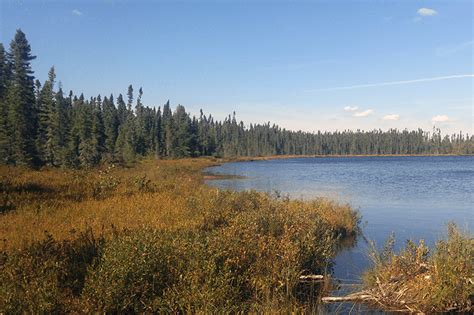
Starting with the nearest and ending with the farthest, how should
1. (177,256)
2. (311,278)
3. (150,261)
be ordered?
(150,261), (177,256), (311,278)

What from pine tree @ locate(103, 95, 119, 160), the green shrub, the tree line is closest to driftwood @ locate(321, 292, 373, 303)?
the green shrub

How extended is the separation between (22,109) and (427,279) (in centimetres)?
4766

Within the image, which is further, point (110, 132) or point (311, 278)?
point (110, 132)

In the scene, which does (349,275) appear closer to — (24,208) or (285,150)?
(24,208)

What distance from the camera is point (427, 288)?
8312 millimetres

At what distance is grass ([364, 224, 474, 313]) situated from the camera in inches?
318

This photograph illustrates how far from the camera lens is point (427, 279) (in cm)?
859

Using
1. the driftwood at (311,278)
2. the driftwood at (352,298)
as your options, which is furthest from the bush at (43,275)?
the driftwood at (352,298)

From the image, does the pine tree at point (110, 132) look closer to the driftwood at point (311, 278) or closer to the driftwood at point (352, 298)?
the driftwood at point (311, 278)

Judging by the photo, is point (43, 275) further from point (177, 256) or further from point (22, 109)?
point (22, 109)

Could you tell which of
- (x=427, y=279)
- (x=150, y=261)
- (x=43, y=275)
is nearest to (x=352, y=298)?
(x=427, y=279)

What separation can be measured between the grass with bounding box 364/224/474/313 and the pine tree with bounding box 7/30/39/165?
131 ft

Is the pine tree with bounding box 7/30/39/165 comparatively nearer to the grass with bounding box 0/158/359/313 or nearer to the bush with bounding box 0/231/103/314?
the grass with bounding box 0/158/359/313

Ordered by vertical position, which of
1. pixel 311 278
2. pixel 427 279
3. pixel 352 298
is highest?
pixel 427 279
